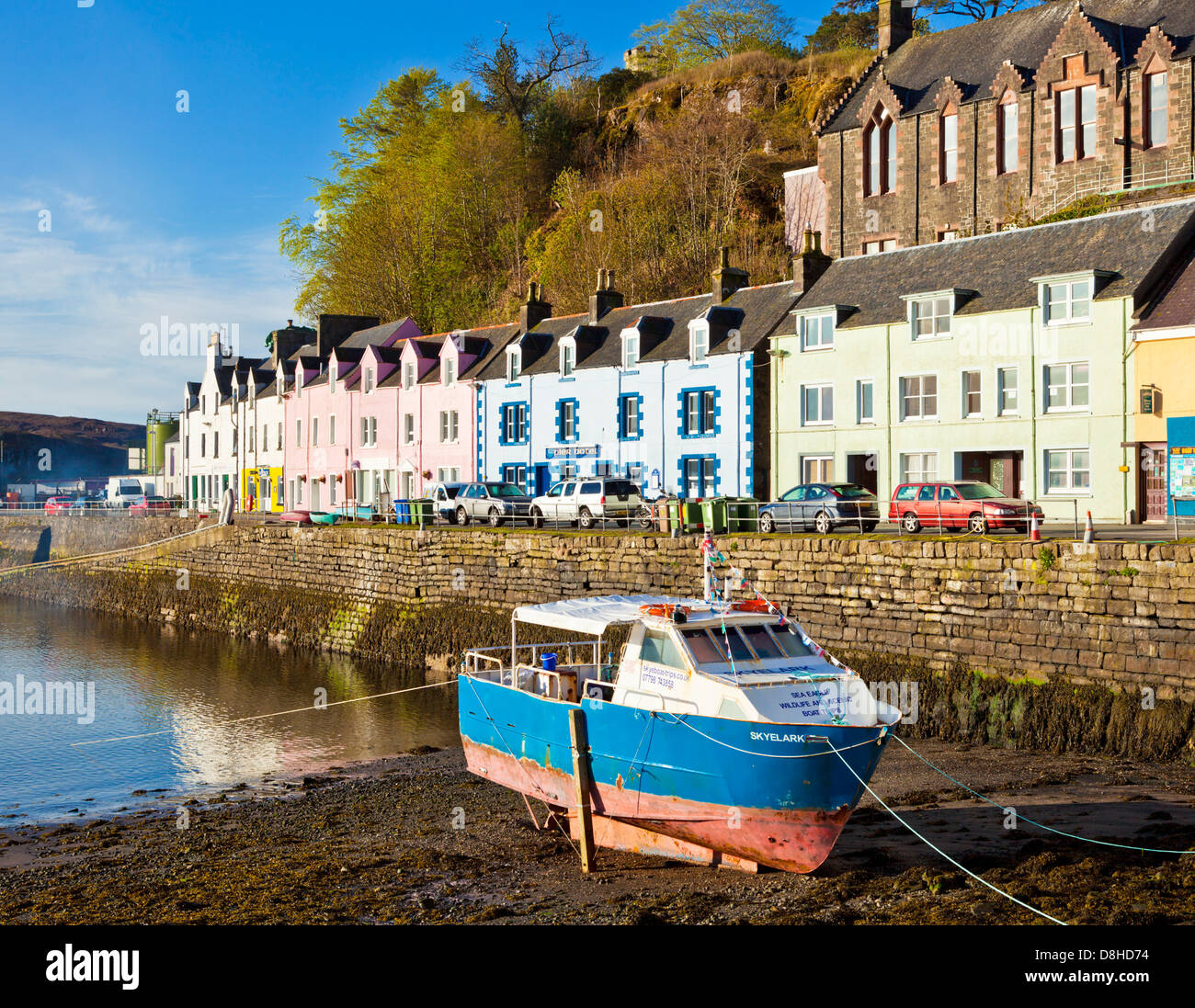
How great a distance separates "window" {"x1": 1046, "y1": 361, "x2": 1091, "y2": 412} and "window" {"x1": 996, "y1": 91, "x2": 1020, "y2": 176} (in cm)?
1450

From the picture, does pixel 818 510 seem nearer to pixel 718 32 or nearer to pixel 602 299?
pixel 602 299

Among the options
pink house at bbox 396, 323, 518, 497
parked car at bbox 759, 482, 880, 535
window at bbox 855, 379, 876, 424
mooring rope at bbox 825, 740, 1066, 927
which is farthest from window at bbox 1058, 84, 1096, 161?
mooring rope at bbox 825, 740, 1066, 927

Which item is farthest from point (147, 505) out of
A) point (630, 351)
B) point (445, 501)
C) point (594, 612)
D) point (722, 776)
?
point (722, 776)

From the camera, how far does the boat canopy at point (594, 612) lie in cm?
1476

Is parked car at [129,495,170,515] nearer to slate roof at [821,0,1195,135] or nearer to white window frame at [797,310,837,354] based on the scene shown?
white window frame at [797,310,837,354]

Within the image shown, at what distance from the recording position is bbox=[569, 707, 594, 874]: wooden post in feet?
45.4

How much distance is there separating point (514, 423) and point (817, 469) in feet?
48.6

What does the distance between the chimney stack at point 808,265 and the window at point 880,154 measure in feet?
31.3

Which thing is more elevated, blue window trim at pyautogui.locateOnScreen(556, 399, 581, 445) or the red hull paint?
blue window trim at pyautogui.locateOnScreen(556, 399, 581, 445)

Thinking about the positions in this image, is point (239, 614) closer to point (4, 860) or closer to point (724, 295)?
point (724, 295)

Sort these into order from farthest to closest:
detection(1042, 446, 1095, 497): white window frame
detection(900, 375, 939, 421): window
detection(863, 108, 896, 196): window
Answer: detection(863, 108, 896, 196): window < detection(900, 375, 939, 421): window < detection(1042, 446, 1095, 497): white window frame

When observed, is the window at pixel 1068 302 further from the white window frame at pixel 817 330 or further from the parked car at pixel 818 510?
the parked car at pixel 818 510

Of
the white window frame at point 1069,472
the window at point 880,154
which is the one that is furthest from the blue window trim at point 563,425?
the white window frame at point 1069,472
